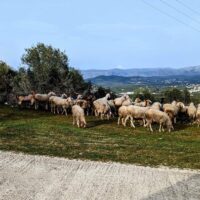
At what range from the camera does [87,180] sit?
62.4 ft

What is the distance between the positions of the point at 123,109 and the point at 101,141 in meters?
8.18

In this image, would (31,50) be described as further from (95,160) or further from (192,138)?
(95,160)

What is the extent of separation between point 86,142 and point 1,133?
5231mm

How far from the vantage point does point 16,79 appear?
69.9m

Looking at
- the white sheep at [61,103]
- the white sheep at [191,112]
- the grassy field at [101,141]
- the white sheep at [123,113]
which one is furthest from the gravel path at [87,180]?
the white sheep at [191,112]

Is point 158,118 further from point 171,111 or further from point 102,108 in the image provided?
point 102,108

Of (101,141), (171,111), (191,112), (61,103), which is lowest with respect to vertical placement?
(191,112)

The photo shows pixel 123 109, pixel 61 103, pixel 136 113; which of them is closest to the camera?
pixel 136 113

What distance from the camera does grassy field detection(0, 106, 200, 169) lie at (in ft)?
77.4

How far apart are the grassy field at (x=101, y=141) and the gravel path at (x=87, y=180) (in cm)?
143

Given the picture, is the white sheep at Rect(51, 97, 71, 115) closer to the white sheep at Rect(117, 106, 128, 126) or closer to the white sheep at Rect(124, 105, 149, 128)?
the white sheep at Rect(117, 106, 128, 126)

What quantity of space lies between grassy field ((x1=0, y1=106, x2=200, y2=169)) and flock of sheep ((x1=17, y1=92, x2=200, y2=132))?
82 centimetres

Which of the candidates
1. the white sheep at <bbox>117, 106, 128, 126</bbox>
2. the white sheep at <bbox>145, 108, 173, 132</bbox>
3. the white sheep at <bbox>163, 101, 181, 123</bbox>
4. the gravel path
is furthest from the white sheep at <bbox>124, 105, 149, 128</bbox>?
the gravel path

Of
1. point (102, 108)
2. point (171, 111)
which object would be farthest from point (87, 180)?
point (102, 108)
